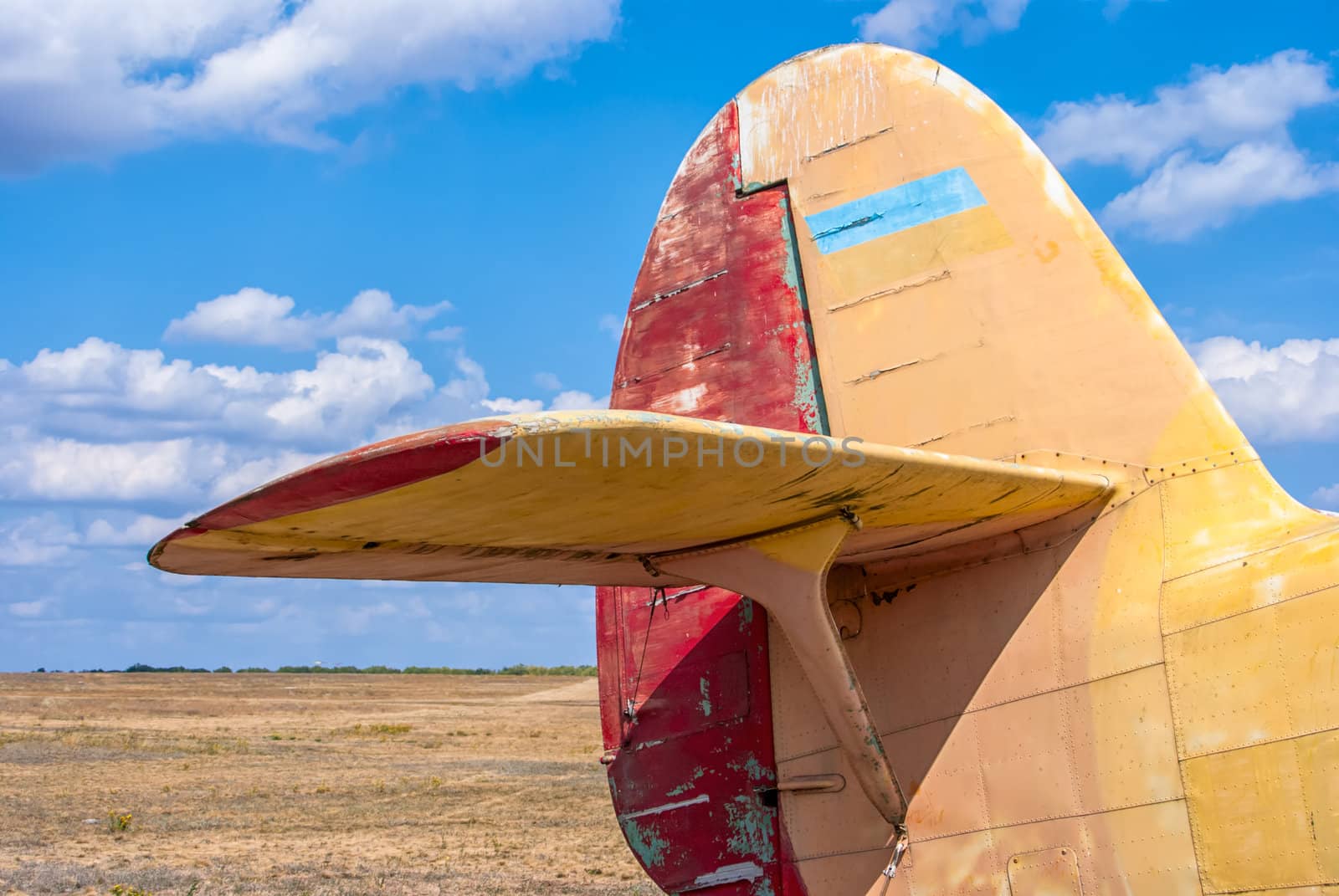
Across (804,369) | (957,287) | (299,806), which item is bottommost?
(299,806)

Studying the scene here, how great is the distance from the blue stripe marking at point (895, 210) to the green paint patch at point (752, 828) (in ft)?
9.09

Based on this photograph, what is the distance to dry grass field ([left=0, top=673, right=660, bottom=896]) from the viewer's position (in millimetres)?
14078

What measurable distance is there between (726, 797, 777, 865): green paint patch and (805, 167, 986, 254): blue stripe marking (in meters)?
2.77

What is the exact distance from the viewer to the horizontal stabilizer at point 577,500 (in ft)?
10.2

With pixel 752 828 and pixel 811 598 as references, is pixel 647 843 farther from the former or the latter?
pixel 811 598

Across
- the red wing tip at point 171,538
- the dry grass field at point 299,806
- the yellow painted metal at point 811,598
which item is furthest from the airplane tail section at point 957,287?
the dry grass field at point 299,806

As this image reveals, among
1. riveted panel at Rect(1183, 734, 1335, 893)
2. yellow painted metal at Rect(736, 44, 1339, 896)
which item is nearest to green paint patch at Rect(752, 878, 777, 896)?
yellow painted metal at Rect(736, 44, 1339, 896)

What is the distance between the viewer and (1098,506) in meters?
5.08

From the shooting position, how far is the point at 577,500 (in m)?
3.62

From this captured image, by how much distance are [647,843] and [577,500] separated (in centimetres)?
284

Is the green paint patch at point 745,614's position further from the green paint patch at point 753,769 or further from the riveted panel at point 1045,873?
the riveted panel at point 1045,873

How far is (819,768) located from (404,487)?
2.95 metres

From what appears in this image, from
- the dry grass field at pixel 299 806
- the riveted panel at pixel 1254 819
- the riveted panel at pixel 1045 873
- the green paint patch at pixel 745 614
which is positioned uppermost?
the green paint patch at pixel 745 614

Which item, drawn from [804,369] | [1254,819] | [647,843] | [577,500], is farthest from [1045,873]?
[804,369]
